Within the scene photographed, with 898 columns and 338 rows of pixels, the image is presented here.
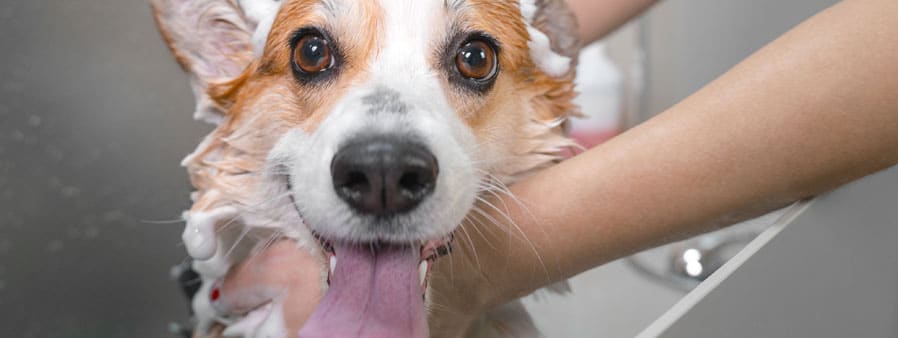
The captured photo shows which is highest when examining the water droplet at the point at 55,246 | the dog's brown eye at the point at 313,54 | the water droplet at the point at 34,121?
the dog's brown eye at the point at 313,54

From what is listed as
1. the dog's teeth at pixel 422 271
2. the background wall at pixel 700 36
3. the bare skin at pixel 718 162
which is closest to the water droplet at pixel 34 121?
the bare skin at pixel 718 162

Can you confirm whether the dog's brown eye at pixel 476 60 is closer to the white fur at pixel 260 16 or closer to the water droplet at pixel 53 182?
the white fur at pixel 260 16

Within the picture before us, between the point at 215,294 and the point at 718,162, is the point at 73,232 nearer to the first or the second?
the point at 215,294

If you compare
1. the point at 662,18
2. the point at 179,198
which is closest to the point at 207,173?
the point at 179,198

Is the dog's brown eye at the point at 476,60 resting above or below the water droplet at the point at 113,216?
above

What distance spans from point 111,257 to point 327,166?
2.03ft

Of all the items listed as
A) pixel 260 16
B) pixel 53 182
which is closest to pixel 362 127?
pixel 260 16

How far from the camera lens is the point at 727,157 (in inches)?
27.5

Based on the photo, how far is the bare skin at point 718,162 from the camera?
68 centimetres

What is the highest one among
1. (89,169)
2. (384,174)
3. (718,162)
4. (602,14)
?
(602,14)

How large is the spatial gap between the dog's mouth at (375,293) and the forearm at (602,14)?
578 millimetres

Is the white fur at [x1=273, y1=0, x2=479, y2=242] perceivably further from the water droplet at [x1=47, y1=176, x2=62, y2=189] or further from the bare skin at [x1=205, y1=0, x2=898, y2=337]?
the water droplet at [x1=47, y1=176, x2=62, y2=189]

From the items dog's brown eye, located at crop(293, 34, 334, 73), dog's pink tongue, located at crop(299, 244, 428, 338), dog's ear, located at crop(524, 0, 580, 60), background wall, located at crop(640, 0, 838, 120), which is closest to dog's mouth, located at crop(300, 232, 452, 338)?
dog's pink tongue, located at crop(299, 244, 428, 338)

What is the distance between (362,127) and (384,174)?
6 cm
